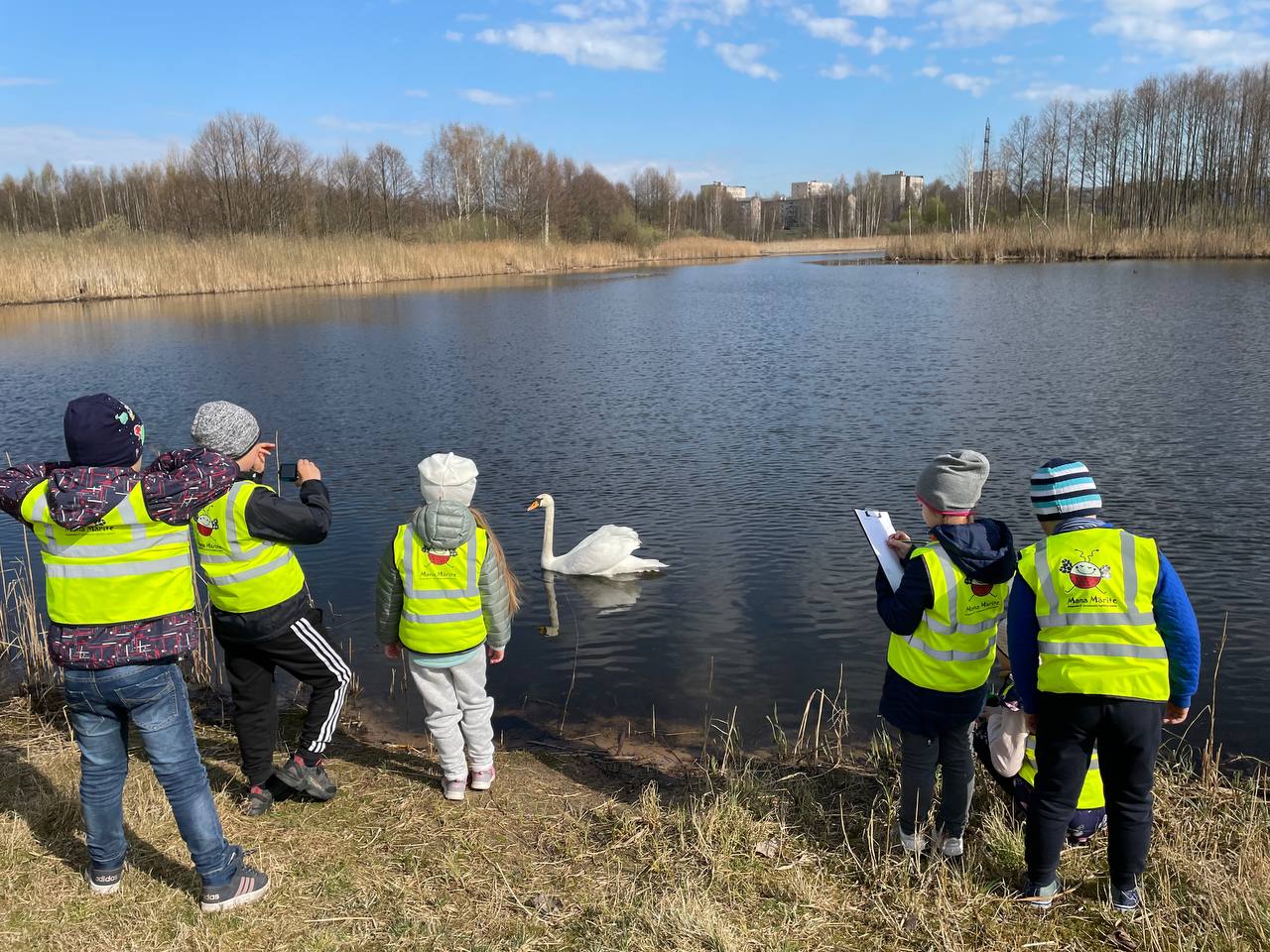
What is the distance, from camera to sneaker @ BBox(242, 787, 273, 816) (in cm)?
383

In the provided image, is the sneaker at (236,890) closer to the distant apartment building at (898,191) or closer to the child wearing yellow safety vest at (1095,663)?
the child wearing yellow safety vest at (1095,663)

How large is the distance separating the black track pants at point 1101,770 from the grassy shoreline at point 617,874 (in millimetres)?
206

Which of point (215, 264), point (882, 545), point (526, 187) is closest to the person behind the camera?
point (882, 545)

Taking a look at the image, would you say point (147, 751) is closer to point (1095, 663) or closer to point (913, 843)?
point (913, 843)

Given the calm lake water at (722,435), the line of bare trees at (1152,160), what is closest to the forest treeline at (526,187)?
the line of bare trees at (1152,160)

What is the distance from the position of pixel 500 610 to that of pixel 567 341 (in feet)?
61.1

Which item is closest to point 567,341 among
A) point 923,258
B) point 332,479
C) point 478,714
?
point 332,479

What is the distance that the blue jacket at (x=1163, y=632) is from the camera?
2.88 m

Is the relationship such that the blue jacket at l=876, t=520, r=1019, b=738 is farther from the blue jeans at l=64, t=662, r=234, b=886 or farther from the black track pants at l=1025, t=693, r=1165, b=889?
the blue jeans at l=64, t=662, r=234, b=886

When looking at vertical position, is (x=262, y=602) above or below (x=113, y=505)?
below

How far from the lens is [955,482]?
3115mm

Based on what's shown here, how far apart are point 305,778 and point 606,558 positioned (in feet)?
13.9

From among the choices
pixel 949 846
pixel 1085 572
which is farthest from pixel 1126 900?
pixel 1085 572

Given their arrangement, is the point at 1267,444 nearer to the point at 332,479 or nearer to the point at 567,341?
the point at 332,479
